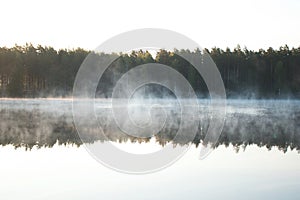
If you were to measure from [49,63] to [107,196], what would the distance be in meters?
28.1

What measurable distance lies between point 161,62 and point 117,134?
2456 cm

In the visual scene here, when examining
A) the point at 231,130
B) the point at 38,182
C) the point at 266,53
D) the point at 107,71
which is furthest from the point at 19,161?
the point at 266,53

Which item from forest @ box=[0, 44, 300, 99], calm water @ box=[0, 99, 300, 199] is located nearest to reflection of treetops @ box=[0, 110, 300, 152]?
calm water @ box=[0, 99, 300, 199]

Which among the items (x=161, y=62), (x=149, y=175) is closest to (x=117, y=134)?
(x=149, y=175)

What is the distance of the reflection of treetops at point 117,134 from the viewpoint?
29.6 feet

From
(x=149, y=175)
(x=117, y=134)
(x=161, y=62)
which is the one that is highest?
(x=161, y=62)

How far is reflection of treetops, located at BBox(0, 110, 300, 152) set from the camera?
29.6 feet

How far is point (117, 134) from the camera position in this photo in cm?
1045

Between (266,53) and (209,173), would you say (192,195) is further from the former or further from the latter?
(266,53)

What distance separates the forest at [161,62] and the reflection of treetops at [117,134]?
1743 centimetres

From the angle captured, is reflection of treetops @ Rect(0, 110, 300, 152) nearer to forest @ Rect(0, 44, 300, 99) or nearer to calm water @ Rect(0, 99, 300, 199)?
calm water @ Rect(0, 99, 300, 199)

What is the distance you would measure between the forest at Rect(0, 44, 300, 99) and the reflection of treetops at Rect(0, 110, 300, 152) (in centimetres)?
1743

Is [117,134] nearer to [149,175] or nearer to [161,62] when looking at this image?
[149,175]

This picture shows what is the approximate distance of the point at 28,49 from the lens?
34250 millimetres
